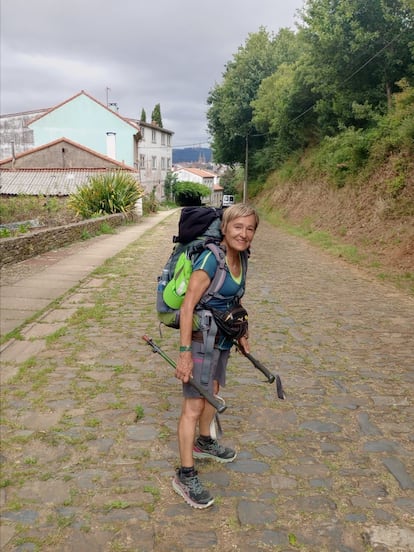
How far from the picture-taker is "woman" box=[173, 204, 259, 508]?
2.69 m

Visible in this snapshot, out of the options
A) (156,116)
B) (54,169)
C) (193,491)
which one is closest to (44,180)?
(54,169)

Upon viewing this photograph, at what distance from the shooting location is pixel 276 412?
403 cm

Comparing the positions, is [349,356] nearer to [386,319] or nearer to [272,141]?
[386,319]

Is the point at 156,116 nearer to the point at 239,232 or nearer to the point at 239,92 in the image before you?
the point at 239,92

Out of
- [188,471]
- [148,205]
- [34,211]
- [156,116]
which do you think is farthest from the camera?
[156,116]

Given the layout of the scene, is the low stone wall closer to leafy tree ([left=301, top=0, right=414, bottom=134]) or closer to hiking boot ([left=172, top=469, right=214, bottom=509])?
hiking boot ([left=172, top=469, right=214, bottom=509])

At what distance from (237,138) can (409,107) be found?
100 feet

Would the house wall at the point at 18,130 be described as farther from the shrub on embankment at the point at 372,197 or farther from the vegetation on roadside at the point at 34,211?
the shrub on embankment at the point at 372,197

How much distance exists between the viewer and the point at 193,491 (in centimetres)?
281

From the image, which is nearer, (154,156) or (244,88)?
(244,88)

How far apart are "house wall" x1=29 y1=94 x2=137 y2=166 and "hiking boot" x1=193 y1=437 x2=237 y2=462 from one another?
41102mm

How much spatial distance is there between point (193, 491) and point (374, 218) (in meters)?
13.2

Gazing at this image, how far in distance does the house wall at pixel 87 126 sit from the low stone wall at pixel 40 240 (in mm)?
26165

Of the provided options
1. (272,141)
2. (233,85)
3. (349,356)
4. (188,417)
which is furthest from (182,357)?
(233,85)
